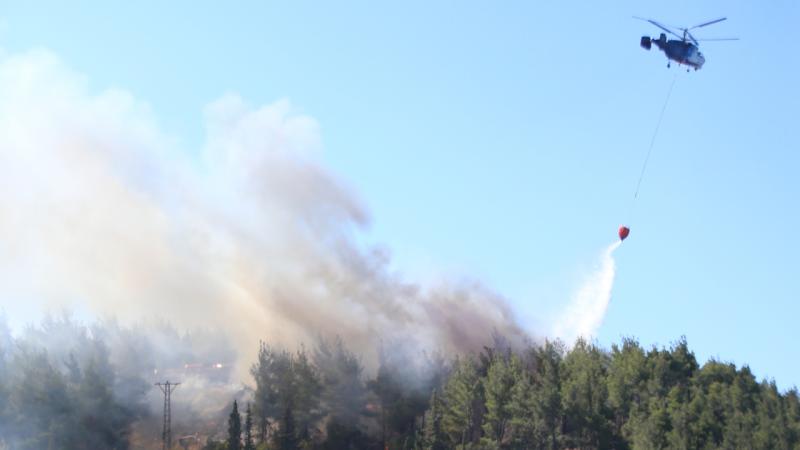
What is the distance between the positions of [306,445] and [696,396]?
47.7 metres

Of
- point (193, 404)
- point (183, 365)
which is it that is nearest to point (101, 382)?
point (193, 404)

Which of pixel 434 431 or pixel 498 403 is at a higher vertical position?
pixel 498 403

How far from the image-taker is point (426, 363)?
14838 cm

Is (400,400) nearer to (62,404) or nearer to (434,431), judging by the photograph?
(434,431)

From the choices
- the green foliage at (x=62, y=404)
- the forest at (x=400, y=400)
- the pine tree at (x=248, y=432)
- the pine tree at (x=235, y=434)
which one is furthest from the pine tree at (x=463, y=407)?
the green foliage at (x=62, y=404)

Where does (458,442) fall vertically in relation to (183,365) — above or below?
below

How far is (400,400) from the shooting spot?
144375mm

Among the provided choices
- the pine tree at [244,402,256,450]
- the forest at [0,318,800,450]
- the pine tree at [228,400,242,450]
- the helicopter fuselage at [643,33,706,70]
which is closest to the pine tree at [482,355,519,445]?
the forest at [0,318,800,450]

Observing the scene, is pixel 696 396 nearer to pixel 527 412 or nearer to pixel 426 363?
pixel 527 412

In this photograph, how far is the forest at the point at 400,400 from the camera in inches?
4429

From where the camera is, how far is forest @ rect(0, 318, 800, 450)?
112500mm

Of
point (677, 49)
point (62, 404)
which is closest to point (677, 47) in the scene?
point (677, 49)

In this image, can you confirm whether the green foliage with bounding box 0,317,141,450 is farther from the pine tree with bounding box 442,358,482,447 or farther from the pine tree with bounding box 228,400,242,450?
the pine tree with bounding box 442,358,482,447

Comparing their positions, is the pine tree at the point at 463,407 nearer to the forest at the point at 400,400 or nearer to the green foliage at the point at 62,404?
the forest at the point at 400,400
